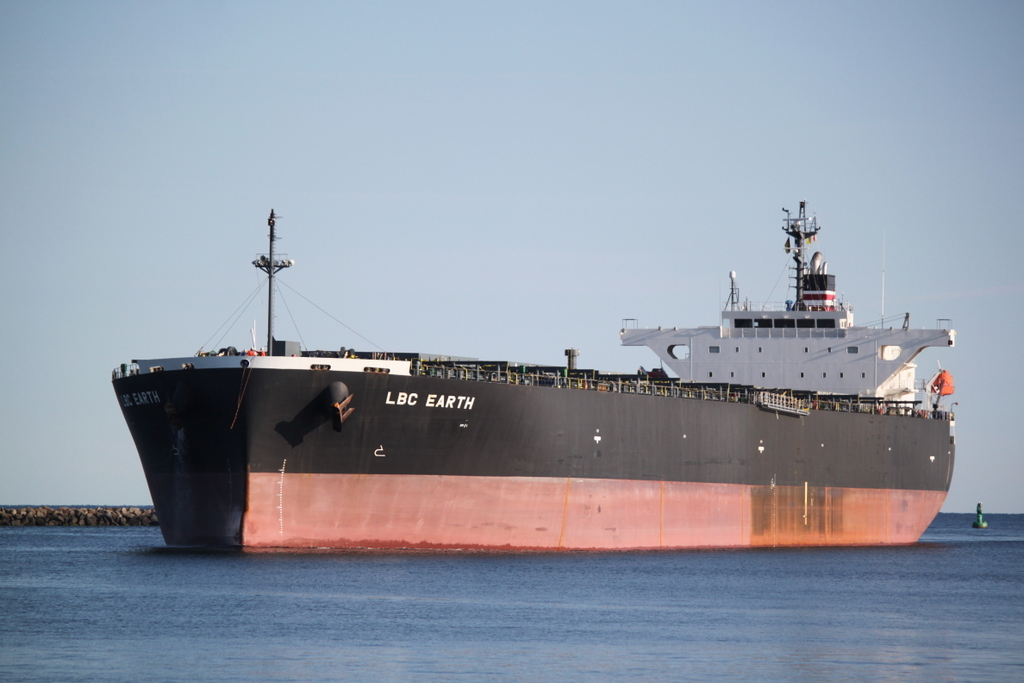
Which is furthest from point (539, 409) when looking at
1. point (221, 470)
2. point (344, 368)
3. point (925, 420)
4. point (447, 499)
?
point (925, 420)

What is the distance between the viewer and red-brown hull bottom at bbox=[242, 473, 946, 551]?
101 ft

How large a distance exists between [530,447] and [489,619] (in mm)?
11621

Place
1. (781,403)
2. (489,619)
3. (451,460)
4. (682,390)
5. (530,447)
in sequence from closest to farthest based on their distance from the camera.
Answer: (489,619), (451,460), (530,447), (682,390), (781,403)

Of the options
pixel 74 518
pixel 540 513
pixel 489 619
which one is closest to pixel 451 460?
pixel 540 513

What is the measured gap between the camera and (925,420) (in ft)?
163

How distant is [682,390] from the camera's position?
40906 millimetres

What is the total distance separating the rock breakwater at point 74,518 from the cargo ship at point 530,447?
3068 cm

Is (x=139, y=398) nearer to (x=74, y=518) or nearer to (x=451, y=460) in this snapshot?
(x=451, y=460)

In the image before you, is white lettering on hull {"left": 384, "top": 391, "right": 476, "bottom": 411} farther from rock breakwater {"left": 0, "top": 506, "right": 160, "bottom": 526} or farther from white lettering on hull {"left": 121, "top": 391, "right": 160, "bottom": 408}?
rock breakwater {"left": 0, "top": 506, "right": 160, "bottom": 526}

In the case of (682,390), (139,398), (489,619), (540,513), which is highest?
(682,390)

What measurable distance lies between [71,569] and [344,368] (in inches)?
313

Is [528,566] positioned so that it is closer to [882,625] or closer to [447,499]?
[447,499]

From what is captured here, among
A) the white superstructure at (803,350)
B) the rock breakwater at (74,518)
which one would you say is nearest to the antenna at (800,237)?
the white superstructure at (803,350)

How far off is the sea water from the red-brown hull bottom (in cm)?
68
